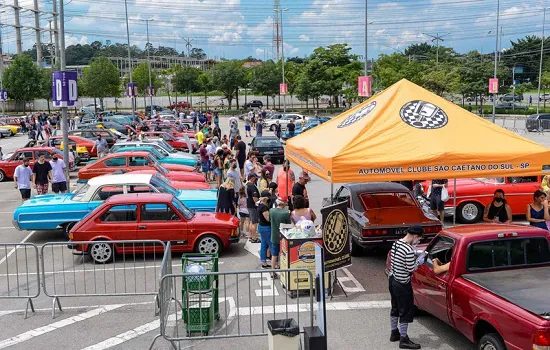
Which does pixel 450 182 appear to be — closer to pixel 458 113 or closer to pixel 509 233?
pixel 458 113

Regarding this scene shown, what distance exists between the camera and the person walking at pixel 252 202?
13.4 m

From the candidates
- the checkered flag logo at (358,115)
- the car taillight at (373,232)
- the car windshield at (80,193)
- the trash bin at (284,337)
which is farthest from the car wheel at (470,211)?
the trash bin at (284,337)

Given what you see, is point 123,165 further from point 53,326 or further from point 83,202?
point 53,326

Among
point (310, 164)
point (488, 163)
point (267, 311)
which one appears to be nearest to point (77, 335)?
point (267, 311)

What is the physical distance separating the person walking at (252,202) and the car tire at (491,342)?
23.7ft

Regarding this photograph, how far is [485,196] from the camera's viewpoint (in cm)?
1575

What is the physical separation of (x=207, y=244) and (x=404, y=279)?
5831 millimetres

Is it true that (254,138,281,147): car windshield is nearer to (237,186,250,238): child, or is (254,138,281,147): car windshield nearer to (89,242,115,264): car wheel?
(237,186,250,238): child

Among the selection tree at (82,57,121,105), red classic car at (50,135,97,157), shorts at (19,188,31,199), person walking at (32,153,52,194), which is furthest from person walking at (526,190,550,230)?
tree at (82,57,121,105)

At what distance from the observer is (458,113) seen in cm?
1103

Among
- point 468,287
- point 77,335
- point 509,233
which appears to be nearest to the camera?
point 468,287

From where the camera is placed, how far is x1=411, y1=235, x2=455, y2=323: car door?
25.6 ft

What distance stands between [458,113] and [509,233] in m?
3.82

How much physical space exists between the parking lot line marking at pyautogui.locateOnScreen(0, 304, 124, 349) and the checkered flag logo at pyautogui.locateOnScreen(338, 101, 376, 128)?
5316mm
